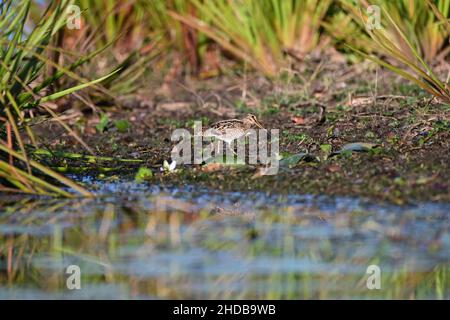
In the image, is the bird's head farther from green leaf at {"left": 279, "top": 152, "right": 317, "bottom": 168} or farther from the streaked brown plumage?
green leaf at {"left": 279, "top": 152, "right": 317, "bottom": 168}

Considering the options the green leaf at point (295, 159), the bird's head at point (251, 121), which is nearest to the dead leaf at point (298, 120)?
the bird's head at point (251, 121)

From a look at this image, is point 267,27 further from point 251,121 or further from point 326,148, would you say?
point 326,148

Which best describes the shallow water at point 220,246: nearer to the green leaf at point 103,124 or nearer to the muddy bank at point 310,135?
the muddy bank at point 310,135

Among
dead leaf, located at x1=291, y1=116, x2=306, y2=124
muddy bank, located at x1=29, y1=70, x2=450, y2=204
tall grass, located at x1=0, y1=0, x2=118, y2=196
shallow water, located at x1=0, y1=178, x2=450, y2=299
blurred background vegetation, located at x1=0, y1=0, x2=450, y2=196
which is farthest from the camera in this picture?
blurred background vegetation, located at x1=0, y1=0, x2=450, y2=196

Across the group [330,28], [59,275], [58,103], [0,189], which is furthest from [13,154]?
[330,28]

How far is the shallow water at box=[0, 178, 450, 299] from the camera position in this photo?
3.84 m

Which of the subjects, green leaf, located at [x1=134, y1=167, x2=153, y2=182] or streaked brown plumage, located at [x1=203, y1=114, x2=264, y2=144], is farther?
streaked brown plumage, located at [x1=203, y1=114, x2=264, y2=144]

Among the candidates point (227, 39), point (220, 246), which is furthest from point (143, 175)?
point (227, 39)

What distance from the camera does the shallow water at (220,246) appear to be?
3.84m

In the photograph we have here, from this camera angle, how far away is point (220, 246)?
4.48 meters

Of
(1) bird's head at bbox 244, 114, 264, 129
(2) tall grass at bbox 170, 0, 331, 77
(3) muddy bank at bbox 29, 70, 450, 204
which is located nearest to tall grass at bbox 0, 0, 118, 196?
(3) muddy bank at bbox 29, 70, 450, 204

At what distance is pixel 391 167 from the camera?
230 inches
